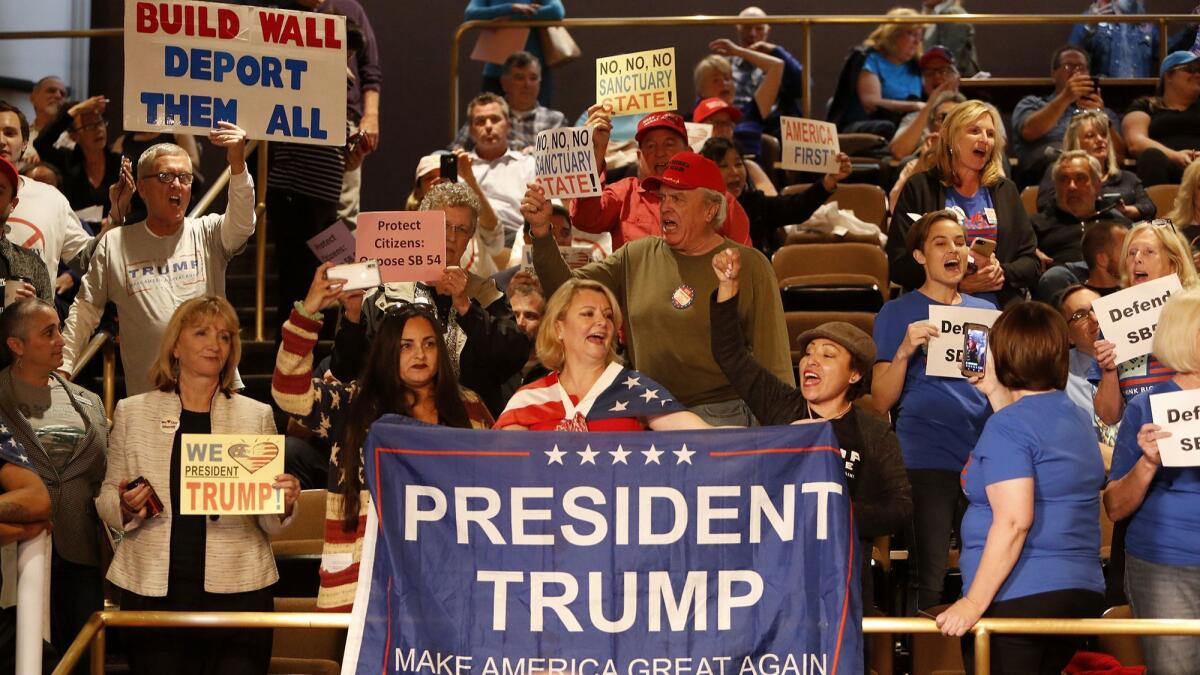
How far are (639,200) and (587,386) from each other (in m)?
2.16

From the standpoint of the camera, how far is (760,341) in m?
5.66

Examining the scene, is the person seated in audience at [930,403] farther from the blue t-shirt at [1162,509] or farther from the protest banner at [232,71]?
the protest banner at [232,71]

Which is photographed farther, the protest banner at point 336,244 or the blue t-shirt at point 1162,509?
the protest banner at point 336,244

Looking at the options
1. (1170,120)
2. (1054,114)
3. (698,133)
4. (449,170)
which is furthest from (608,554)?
(1170,120)

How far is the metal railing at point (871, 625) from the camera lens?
14.4ft

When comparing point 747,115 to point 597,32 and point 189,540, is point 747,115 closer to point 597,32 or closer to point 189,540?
point 597,32

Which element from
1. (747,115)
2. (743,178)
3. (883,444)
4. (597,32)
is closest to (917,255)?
(883,444)

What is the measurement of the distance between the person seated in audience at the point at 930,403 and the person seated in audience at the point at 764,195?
5.75ft

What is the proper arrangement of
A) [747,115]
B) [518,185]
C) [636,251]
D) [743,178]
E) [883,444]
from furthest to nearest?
1. [747,115]
2. [518,185]
3. [743,178]
4. [636,251]
5. [883,444]

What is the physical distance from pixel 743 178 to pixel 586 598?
3770mm

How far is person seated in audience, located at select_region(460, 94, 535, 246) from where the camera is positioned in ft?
29.1

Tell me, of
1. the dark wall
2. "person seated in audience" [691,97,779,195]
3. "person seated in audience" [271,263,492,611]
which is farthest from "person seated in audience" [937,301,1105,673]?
the dark wall

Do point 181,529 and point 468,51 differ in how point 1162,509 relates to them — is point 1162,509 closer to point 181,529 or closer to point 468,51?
point 181,529

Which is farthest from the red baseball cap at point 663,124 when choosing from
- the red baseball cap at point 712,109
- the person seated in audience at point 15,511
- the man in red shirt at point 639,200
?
the person seated in audience at point 15,511
